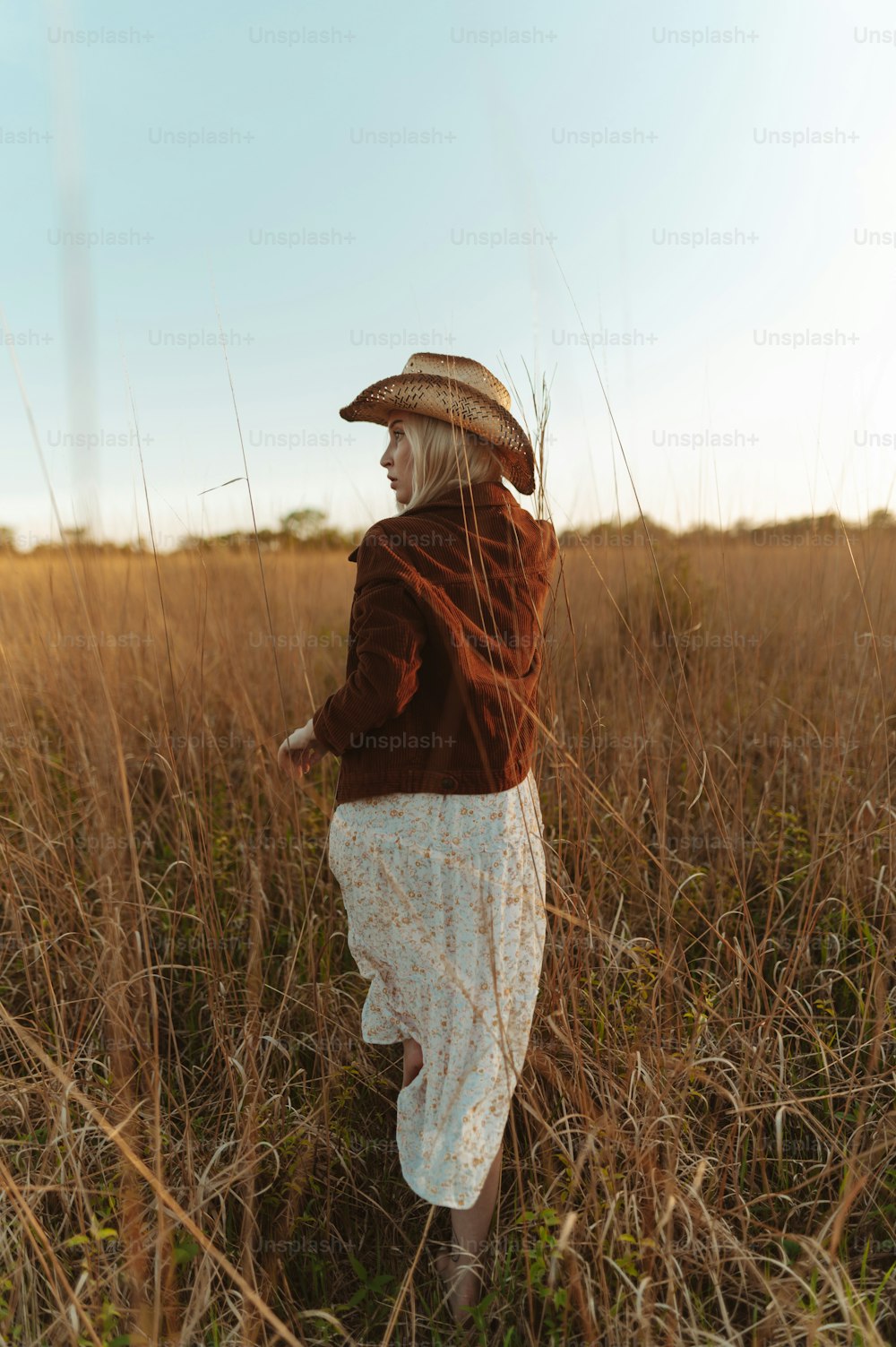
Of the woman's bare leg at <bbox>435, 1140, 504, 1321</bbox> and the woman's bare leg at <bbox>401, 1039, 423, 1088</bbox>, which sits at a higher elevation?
the woman's bare leg at <bbox>401, 1039, 423, 1088</bbox>

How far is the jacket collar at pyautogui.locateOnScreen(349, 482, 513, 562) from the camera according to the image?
1.33 metres

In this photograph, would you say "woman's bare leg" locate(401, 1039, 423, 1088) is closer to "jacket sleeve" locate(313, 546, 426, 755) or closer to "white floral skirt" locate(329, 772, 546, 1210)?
"white floral skirt" locate(329, 772, 546, 1210)

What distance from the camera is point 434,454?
53.7 inches

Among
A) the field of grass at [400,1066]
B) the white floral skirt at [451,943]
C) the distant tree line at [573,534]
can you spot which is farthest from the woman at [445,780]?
the distant tree line at [573,534]

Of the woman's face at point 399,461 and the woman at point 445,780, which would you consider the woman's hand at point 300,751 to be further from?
the woman's face at point 399,461

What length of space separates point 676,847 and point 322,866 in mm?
1055

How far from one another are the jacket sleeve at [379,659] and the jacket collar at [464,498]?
0.40 feet

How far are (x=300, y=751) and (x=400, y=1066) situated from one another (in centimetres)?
84

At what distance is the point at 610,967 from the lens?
5.70 ft

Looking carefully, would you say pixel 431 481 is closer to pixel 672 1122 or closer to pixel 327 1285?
pixel 672 1122

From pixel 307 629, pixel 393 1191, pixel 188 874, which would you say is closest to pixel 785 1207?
pixel 393 1191

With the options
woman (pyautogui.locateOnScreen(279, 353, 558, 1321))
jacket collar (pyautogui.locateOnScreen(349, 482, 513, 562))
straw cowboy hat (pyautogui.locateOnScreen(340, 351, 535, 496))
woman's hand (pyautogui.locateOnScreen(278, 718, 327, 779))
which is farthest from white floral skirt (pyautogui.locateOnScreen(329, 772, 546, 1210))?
straw cowboy hat (pyautogui.locateOnScreen(340, 351, 535, 496))

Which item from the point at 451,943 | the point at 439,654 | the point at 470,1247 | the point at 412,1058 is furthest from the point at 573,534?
the point at 470,1247

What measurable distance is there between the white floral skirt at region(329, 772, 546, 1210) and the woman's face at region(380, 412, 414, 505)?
57 centimetres
